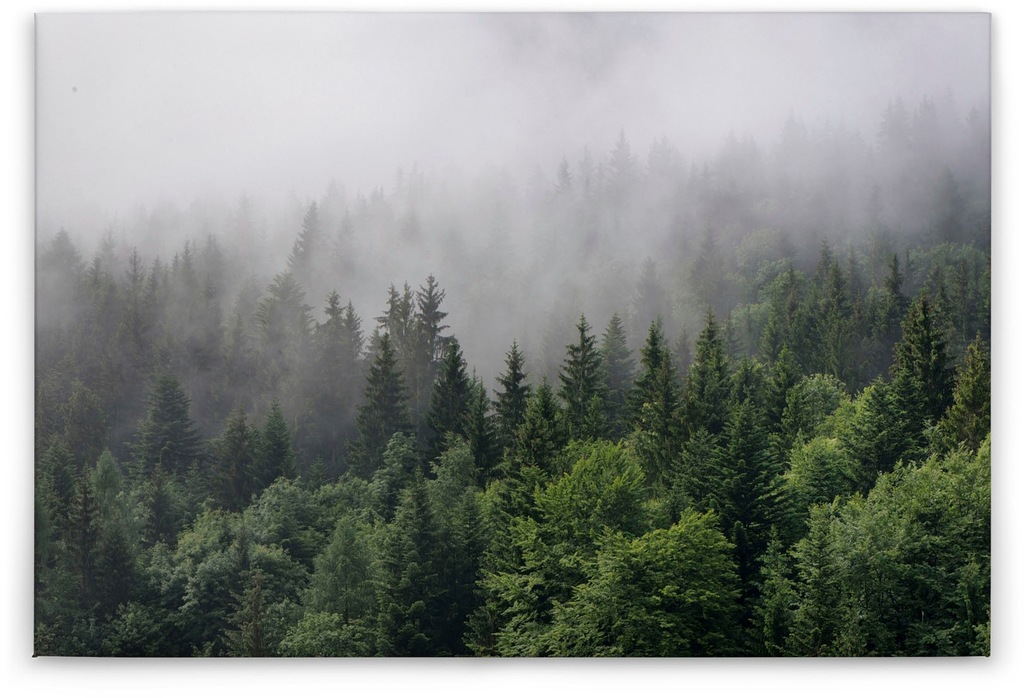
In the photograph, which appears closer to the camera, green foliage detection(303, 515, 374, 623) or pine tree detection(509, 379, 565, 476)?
green foliage detection(303, 515, 374, 623)

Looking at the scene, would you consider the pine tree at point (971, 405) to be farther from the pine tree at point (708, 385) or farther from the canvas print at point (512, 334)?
the pine tree at point (708, 385)

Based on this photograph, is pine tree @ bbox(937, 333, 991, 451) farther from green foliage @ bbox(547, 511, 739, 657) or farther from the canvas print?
green foliage @ bbox(547, 511, 739, 657)

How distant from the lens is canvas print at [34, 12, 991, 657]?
7.11 m

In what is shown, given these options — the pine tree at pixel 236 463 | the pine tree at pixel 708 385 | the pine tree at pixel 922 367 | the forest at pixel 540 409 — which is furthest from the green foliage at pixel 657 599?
the pine tree at pixel 236 463

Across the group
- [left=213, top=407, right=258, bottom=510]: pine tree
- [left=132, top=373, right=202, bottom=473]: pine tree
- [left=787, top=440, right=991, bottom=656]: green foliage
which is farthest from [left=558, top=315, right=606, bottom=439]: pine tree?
[left=132, top=373, right=202, bottom=473]: pine tree

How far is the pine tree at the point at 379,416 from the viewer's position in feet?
24.4

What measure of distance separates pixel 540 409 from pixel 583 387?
1.34ft

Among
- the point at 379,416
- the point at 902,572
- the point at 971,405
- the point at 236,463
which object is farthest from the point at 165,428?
the point at 971,405

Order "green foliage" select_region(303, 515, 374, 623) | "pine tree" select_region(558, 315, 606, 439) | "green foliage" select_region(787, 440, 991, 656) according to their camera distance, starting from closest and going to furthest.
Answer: "green foliage" select_region(787, 440, 991, 656)
"green foliage" select_region(303, 515, 374, 623)
"pine tree" select_region(558, 315, 606, 439)

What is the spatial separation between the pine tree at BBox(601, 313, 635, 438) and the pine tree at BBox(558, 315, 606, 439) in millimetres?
61

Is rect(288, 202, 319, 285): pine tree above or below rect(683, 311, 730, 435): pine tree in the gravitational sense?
above

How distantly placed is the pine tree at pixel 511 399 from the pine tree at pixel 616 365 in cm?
68

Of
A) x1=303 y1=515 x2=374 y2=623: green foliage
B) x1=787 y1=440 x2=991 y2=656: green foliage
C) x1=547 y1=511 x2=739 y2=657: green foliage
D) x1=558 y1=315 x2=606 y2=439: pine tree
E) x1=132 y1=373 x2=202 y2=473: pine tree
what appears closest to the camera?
x1=787 y1=440 x2=991 y2=656: green foliage

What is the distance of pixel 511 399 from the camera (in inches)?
297
